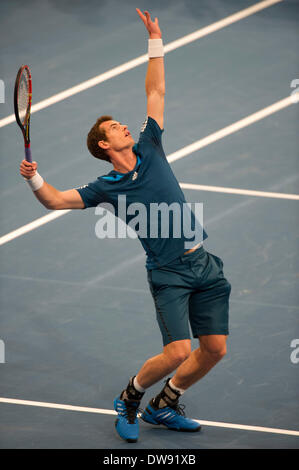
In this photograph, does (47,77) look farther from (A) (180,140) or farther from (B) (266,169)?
(B) (266,169)

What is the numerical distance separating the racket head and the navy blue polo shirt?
61cm

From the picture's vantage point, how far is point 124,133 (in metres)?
6.76

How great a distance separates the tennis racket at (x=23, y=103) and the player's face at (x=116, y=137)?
55 centimetres

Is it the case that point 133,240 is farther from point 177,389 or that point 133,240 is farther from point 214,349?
point 214,349

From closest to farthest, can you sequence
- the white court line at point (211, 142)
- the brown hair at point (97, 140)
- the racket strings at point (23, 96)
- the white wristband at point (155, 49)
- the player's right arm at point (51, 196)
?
1. the player's right arm at point (51, 196)
2. the racket strings at point (23, 96)
3. the brown hair at point (97, 140)
4. the white wristband at point (155, 49)
5. the white court line at point (211, 142)

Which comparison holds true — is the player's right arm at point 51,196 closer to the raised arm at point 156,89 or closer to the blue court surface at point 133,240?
the raised arm at point 156,89

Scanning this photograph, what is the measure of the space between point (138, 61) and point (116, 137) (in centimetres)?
623

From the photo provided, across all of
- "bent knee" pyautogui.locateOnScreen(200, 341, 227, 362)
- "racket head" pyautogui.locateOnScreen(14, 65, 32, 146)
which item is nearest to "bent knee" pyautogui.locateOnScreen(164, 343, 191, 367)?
"bent knee" pyautogui.locateOnScreen(200, 341, 227, 362)

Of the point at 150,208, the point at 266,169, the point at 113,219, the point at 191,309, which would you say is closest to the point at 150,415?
the point at 191,309

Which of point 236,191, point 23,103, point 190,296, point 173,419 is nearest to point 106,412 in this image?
point 173,419

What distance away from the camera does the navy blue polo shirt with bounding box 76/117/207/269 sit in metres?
6.59

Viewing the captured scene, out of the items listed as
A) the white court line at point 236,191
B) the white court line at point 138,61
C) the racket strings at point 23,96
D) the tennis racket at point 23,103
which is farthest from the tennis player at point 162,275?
the white court line at point 138,61

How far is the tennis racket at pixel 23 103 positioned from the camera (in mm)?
6473

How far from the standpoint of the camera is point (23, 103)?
6863mm
